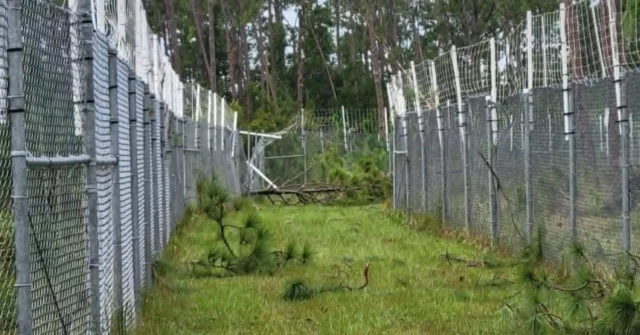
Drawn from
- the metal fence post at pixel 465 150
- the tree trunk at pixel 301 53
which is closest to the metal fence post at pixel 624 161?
the metal fence post at pixel 465 150

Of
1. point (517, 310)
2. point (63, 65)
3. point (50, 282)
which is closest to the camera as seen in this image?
point (50, 282)

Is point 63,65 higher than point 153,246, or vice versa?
point 63,65

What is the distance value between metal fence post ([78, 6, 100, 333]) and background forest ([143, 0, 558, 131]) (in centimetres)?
3665

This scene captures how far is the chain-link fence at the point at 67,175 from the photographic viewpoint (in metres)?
3.95

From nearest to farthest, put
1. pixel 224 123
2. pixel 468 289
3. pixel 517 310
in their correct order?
1. pixel 517 310
2. pixel 468 289
3. pixel 224 123

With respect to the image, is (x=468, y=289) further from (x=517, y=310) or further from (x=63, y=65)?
(x=63, y=65)

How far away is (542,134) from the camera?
34.8ft

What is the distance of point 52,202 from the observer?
15.7 feet

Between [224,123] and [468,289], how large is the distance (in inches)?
591

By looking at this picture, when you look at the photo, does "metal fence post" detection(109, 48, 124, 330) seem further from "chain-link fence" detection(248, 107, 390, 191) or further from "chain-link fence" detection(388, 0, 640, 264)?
"chain-link fence" detection(248, 107, 390, 191)

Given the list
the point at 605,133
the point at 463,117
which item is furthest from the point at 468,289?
the point at 463,117

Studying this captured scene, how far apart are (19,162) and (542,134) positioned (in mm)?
7478

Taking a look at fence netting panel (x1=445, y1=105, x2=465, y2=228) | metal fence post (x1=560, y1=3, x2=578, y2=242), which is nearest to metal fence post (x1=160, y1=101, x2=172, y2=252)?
fence netting panel (x1=445, y1=105, x2=465, y2=228)

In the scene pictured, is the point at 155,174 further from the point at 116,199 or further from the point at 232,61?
the point at 232,61
